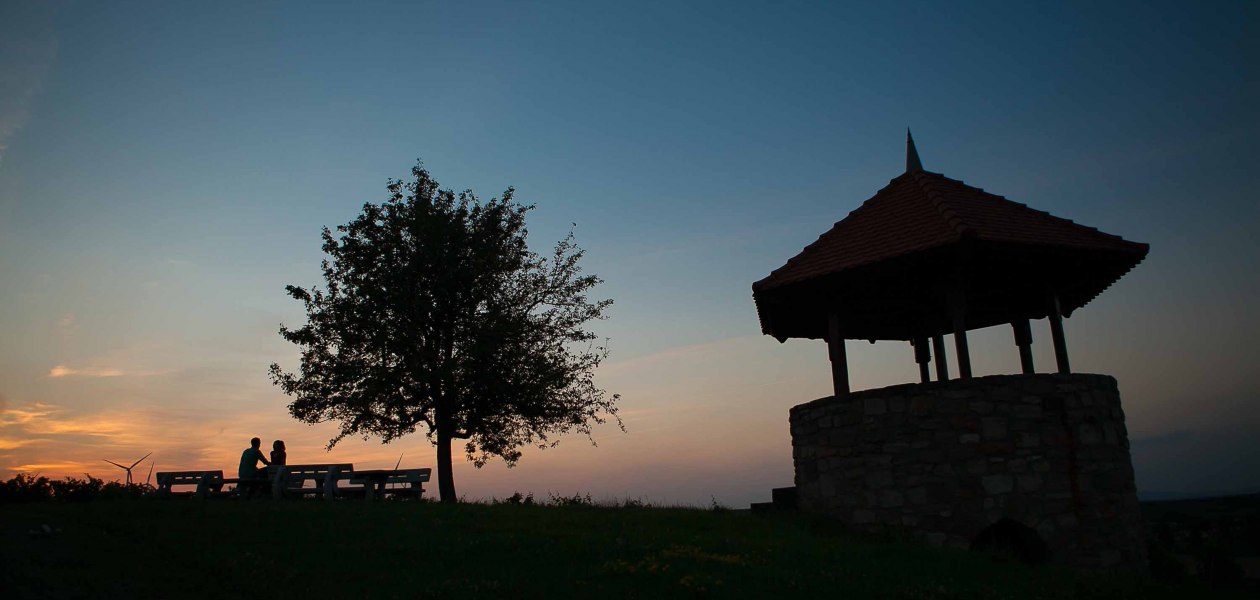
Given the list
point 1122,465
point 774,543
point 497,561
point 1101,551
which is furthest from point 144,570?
point 1122,465

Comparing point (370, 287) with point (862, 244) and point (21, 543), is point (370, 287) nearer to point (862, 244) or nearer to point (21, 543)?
point (21, 543)

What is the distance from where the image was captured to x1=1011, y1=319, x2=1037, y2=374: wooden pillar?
53.9 feet

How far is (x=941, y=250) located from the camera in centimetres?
1316

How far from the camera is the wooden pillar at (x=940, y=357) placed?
16.6 metres

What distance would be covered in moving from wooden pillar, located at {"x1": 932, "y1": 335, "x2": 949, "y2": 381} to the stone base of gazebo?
3.33 metres

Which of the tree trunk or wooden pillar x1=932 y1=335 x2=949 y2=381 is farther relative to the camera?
the tree trunk

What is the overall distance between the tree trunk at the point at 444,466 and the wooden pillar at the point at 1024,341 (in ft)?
48.8

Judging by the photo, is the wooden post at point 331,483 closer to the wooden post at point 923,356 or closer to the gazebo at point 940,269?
the gazebo at point 940,269

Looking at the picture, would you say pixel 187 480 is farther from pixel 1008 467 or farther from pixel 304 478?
pixel 1008 467

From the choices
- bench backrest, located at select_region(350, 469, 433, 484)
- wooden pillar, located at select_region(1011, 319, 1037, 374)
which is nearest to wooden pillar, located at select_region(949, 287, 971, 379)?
wooden pillar, located at select_region(1011, 319, 1037, 374)

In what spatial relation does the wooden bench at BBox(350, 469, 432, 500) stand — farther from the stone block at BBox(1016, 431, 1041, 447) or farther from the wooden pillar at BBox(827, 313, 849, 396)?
the stone block at BBox(1016, 431, 1041, 447)

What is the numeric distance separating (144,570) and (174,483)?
935 centimetres

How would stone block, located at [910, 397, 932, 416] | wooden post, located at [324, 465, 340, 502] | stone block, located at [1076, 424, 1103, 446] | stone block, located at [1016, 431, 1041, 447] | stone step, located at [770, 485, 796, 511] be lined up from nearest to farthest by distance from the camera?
stone block, located at [1016, 431, 1041, 447], stone block, located at [1076, 424, 1103, 446], stone block, located at [910, 397, 932, 416], stone step, located at [770, 485, 796, 511], wooden post, located at [324, 465, 340, 502]

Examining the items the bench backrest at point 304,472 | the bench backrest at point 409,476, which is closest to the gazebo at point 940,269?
the bench backrest at point 409,476
